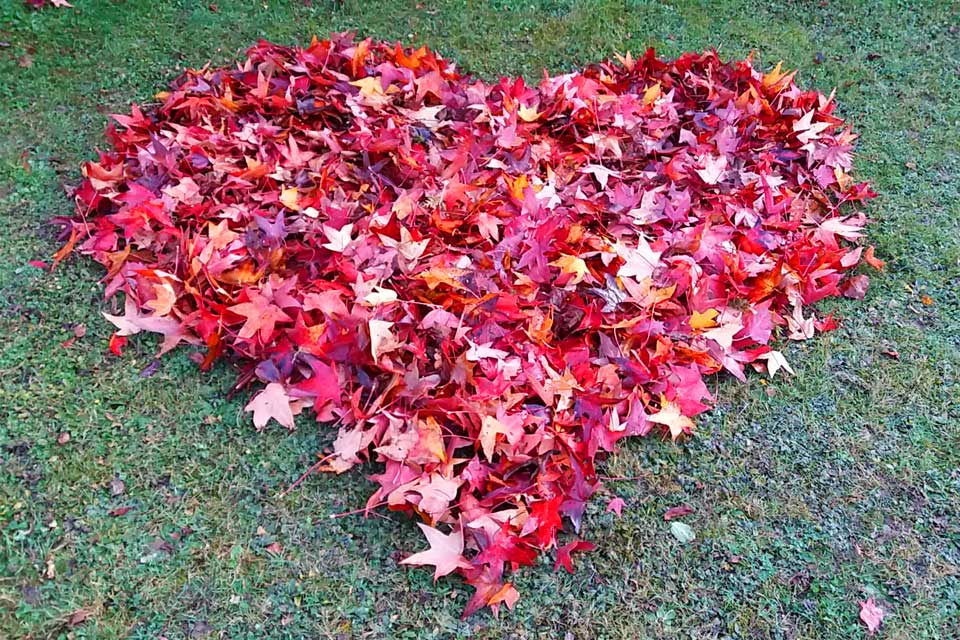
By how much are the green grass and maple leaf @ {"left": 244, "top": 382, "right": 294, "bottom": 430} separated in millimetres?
80

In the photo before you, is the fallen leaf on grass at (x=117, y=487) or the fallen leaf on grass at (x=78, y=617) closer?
the fallen leaf on grass at (x=78, y=617)

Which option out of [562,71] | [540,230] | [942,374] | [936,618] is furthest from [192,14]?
[936,618]

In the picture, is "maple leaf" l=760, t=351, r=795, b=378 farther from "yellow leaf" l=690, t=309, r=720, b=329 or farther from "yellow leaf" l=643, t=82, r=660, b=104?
"yellow leaf" l=643, t=82, r=660, b=104

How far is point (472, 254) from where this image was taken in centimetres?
258

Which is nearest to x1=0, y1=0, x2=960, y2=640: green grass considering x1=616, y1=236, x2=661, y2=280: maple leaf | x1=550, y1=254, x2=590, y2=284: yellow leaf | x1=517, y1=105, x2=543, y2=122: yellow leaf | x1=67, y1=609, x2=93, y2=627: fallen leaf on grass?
x1=67, y1=609, x2=93, y2=627: fallen leaf on grass

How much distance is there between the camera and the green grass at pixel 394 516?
189 centimetres

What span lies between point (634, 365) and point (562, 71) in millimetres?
2225

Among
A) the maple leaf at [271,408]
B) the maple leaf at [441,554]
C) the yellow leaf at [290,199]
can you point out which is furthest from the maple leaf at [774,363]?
the yellow leaf at [290,199]

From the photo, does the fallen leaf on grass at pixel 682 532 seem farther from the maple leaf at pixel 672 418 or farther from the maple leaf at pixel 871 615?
the maple leaf at pixel 871 615

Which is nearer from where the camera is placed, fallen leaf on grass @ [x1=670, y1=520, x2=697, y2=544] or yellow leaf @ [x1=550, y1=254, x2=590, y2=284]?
fallen leaf on grass @ [x1=670, y1=520, x2=697, y2=544]

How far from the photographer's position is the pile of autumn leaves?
84.5 inches

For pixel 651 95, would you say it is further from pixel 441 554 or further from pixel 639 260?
pixel 441 554

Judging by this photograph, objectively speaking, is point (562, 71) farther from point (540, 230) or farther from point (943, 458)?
point (943, 458)

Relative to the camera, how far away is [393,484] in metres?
2.04
